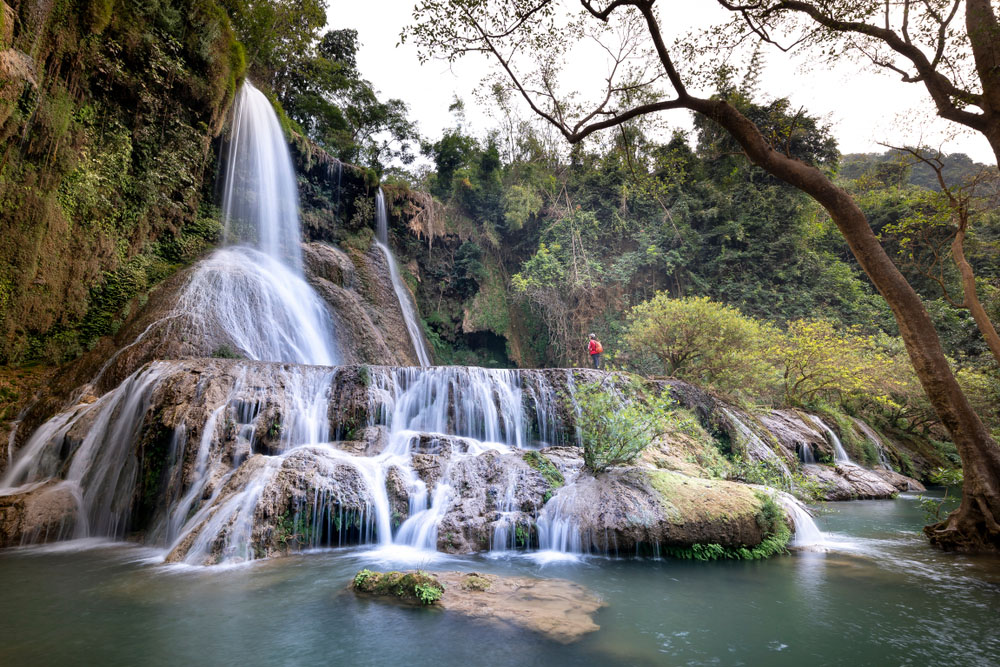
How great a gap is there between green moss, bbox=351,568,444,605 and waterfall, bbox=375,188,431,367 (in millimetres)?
12755

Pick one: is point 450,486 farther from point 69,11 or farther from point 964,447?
point 69,11

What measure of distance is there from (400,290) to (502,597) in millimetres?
15397

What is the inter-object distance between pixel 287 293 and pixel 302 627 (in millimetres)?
10737

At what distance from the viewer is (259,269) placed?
12633 millimetres

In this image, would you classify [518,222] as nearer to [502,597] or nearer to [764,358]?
[764,358]

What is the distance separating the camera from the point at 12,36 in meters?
7.93

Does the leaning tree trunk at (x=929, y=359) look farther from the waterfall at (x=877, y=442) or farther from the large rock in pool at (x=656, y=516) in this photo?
the waterfall at (x=877, y=442)

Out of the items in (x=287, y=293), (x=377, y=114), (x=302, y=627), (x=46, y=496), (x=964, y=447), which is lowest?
(x=302, y=627)

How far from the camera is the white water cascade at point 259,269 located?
1058cm

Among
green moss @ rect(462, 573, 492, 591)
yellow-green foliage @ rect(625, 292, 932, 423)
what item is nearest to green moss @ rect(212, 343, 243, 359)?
green moss @ rect(462, 573, 492, 591)

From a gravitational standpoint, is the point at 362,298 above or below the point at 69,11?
below

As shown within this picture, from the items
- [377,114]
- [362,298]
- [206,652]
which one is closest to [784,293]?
[362,298]

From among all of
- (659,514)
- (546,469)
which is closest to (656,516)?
(659,514)

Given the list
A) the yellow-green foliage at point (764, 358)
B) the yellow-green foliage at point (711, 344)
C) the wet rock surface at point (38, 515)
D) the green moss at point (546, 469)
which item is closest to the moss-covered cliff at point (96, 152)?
the wet rock surface at point (38, 515)
